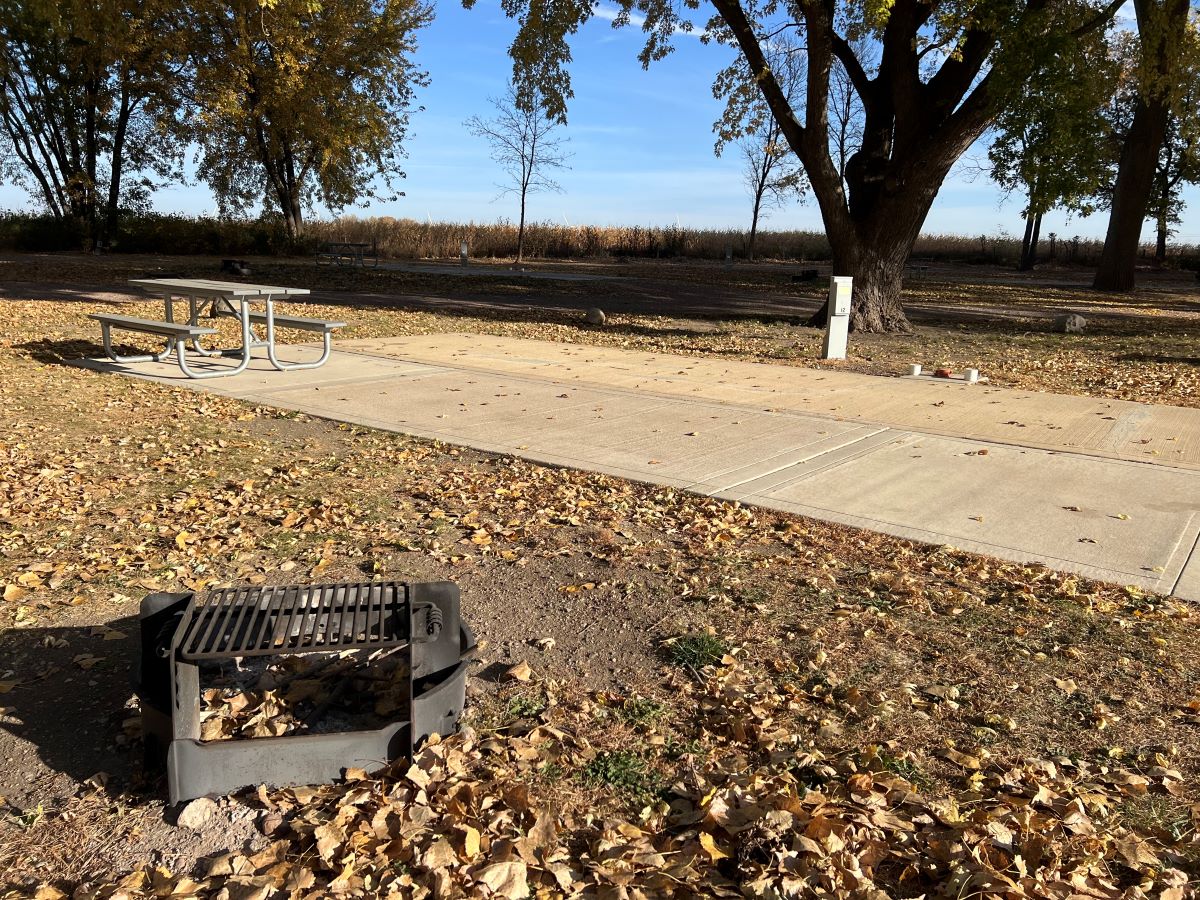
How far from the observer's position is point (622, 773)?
115 inches

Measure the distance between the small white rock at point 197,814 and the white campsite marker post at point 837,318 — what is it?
1030 centimetres

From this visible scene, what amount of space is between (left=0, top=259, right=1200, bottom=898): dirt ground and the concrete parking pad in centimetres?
53

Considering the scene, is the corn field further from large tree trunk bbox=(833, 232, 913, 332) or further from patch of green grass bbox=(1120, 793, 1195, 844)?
patch of green grass bbox=(1120, 793, 1195, 844)

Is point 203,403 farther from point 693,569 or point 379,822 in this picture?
point 379,822

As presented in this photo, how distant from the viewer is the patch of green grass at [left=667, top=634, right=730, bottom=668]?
12.0ft

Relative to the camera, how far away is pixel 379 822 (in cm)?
264

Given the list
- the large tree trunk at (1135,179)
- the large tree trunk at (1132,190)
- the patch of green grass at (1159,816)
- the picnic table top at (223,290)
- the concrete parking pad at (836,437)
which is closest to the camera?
the patch of green grass at (1159,816)

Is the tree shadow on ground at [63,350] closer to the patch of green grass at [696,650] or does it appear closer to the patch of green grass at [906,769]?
the patch of green grass at [696,650]

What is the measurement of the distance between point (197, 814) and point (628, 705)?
1407mm

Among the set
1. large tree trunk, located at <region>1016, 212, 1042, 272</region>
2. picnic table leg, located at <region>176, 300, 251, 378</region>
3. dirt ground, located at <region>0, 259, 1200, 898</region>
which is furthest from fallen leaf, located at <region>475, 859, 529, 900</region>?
large tree trunk, located at <region>1016, 212, 1042, 272</region>

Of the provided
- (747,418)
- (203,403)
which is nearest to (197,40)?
(203,403)

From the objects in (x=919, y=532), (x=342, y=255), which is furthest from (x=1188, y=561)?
(x=342, y=255)

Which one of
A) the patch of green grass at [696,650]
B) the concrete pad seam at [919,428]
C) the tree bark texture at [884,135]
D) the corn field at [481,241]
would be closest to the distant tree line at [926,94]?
the tree bark texture at [884,135]

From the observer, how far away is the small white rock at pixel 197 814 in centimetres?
268
